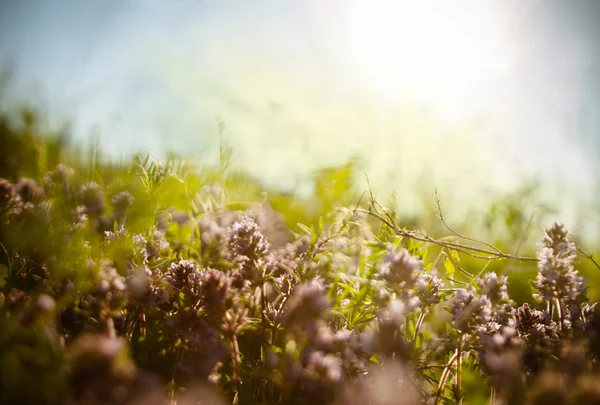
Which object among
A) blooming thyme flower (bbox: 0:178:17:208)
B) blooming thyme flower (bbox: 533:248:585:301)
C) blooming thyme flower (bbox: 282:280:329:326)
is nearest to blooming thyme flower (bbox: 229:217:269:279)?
blooming thyme flower (bbox: 282:280:329:326)

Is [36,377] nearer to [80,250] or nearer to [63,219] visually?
[80,250]

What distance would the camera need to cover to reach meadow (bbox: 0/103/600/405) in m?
0.86

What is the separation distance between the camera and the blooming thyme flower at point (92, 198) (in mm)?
1904

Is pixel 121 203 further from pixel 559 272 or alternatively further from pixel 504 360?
pixel 559 272

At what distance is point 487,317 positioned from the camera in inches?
49.8


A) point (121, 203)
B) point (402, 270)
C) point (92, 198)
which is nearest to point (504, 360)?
point (402, 270)

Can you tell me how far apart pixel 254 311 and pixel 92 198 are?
113 cm

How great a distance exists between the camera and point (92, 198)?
1928 millimetres

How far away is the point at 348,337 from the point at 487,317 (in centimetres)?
50

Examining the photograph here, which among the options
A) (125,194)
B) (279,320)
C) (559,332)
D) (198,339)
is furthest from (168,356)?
(559,332)

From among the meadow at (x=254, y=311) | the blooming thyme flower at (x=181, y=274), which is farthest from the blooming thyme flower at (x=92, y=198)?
the blooming thyme flower at (x=181, y=274)

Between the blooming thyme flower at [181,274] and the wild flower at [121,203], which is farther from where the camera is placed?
the wild flower at [121,203]

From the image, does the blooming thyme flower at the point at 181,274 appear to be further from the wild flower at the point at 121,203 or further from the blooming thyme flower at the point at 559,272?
the blooming thyme flower at the point at 559,272

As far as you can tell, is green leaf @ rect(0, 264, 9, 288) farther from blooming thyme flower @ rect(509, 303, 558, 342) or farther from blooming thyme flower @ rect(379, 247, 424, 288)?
blooming thyme flower @ rect(509, 303, 558, 342)
